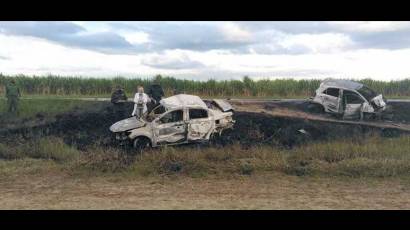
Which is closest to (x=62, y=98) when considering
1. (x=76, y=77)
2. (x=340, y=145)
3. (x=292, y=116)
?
(x=76, y=77)

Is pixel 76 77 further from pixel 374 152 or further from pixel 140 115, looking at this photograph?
pixel 374 152

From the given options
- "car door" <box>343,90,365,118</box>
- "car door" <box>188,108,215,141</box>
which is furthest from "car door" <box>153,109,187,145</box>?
"car door" <box>343,90,365,118</box>

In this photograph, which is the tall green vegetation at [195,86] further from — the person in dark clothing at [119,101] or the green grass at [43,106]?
the green grass at [43,106]

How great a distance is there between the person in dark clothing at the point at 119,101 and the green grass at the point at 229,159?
1.23 metres

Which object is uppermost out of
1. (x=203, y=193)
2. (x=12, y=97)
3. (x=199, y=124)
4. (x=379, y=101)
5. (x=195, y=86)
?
(x=195, y=86)

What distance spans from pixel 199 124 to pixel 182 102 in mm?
940

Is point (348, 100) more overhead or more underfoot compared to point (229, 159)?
more overhead

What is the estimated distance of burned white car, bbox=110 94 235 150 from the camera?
14.7m

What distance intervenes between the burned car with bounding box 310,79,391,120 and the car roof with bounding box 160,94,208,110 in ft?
12.9

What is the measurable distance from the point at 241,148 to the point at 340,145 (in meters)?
3.26

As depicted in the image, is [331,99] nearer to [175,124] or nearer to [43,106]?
[175,124]

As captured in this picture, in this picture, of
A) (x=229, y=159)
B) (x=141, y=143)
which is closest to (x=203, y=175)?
(x=229, y=159)

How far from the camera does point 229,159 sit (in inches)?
569

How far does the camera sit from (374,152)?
14789 millimetres
